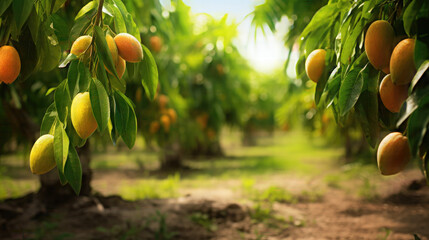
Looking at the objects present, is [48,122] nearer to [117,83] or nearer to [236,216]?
[117,83]

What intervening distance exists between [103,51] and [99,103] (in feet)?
0.41

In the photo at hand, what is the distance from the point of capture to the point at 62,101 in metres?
0.87

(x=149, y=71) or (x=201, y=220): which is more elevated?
(x=149, y=71)

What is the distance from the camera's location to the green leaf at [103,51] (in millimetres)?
839

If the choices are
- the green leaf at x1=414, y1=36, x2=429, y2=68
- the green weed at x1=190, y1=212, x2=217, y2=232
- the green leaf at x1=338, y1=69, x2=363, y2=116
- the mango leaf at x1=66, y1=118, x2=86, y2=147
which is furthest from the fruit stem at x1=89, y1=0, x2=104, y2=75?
the green weed at x1=190, y1=212, x2=217, y2=232

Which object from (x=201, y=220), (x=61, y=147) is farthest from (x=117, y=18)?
(x=201, y=220)

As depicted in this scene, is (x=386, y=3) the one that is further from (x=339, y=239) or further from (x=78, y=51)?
(x=339, y=239)

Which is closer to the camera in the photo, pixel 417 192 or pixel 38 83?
→ pixel 38 83

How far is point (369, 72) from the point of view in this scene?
0.93m

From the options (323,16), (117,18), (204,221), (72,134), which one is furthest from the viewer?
(204,221)

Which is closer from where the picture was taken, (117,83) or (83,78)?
(83,78)

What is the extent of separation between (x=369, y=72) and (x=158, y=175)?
16.2 ft

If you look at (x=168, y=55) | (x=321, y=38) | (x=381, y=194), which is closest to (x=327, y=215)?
(x=381, y=194)

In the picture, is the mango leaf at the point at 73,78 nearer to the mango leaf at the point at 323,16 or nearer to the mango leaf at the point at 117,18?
the mango leaf at the point at 117,18
